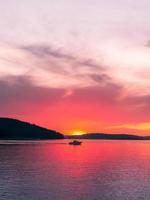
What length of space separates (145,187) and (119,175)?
20070 mm

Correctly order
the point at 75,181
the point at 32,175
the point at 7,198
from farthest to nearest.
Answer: the point at 32,175 → the point at 75,181 → the point at 7,198

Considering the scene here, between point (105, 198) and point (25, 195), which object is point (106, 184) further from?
point (25, 195)

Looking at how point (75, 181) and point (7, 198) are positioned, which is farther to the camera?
point (75, 181)

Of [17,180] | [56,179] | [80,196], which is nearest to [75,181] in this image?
[56,179]

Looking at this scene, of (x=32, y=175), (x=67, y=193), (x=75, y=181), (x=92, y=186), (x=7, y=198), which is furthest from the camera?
(x=32, y=175)

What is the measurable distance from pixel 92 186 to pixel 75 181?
748 centimetres

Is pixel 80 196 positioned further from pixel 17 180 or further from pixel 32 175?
pixel 32 175

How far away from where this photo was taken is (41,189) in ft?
229

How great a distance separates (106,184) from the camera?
255ft

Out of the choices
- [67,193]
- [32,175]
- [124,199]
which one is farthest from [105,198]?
[32,175]

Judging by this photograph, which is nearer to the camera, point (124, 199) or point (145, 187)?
point (124, 199)

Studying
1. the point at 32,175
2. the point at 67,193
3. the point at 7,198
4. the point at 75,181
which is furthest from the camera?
the point at 32,175

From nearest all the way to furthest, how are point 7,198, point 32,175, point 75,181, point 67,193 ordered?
1. point 7,198
2. point 67,193
3. point 75,181
4. point 32,175

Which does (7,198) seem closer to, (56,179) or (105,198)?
(105,198)
